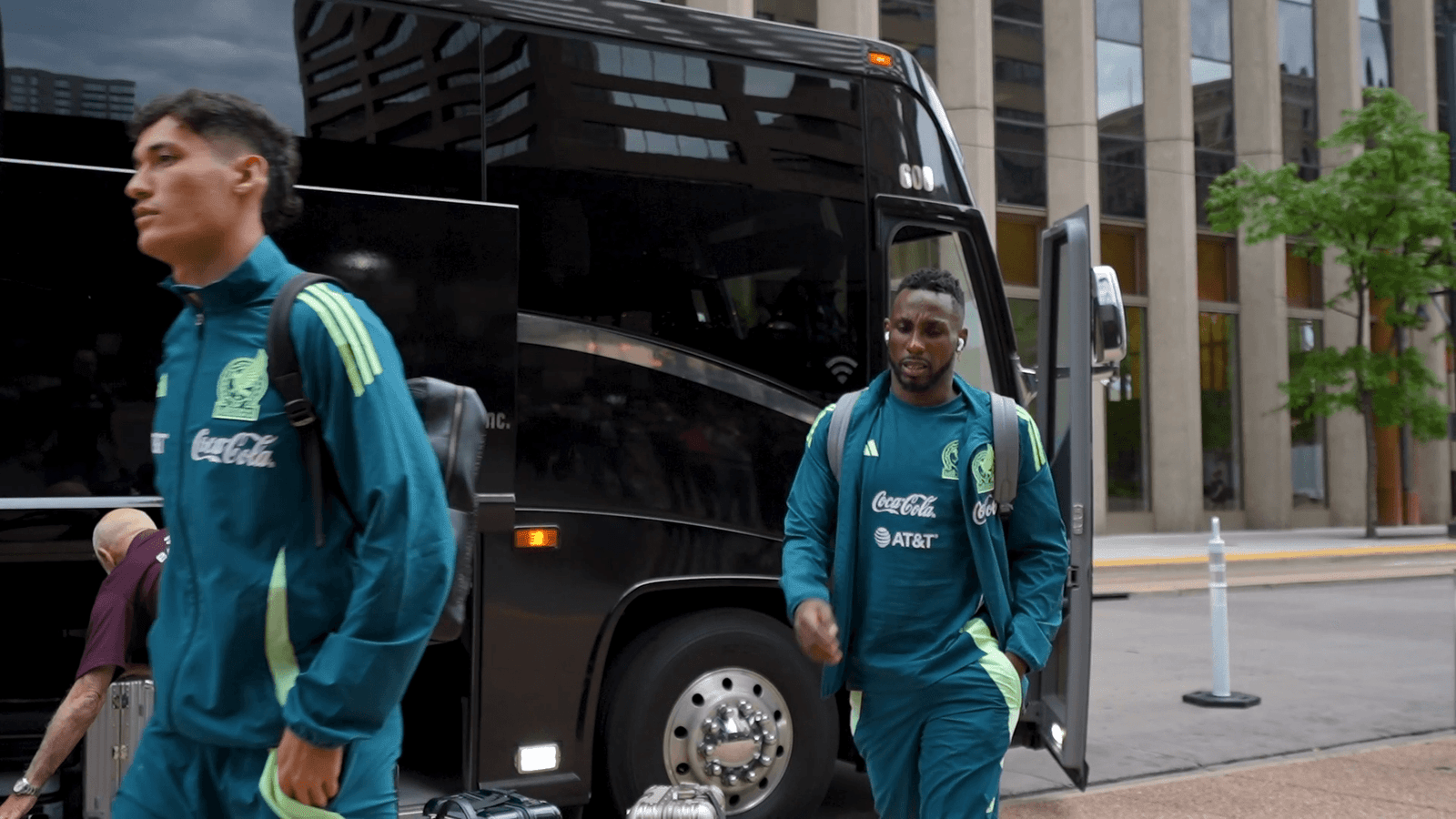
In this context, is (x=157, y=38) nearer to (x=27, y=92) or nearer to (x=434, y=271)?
(x=27, y=92)

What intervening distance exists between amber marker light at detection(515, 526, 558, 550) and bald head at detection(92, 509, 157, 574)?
1255 millimetres

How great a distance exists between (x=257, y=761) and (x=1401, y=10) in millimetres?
35872

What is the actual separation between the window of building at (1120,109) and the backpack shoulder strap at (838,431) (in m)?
25.4

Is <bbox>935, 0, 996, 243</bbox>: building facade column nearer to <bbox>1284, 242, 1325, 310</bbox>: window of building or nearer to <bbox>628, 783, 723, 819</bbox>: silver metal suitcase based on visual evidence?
<bbox>1284, 242, 1325, 310</bbox>: window of building

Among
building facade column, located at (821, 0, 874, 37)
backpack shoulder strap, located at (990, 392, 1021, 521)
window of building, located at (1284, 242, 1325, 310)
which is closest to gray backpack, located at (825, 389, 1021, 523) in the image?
backpack shoulder strap, located at (990, 392, 1021, 521)

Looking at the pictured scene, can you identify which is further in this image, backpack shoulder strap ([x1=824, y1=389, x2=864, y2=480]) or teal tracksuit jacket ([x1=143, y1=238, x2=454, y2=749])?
backpack shoulder strap ([x1=824, y1=389, x2=864, y2=480])

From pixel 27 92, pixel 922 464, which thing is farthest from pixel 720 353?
pixel 27 92

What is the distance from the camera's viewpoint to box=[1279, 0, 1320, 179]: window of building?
100 ft

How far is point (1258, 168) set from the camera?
29.9 meters

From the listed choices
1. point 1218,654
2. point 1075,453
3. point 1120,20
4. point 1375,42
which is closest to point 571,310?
point 1075,453

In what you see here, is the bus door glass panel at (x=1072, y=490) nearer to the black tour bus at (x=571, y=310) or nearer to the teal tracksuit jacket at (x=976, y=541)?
the black tour bus at (x=571, y=310)

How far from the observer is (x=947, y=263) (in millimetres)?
6477

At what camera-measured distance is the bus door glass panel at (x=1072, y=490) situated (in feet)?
18.9

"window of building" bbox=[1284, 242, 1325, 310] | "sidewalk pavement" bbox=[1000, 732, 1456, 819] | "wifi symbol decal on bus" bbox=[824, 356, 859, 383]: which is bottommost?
"sidewalk pavement" bbox=[1000, 732, 1456, 819]
